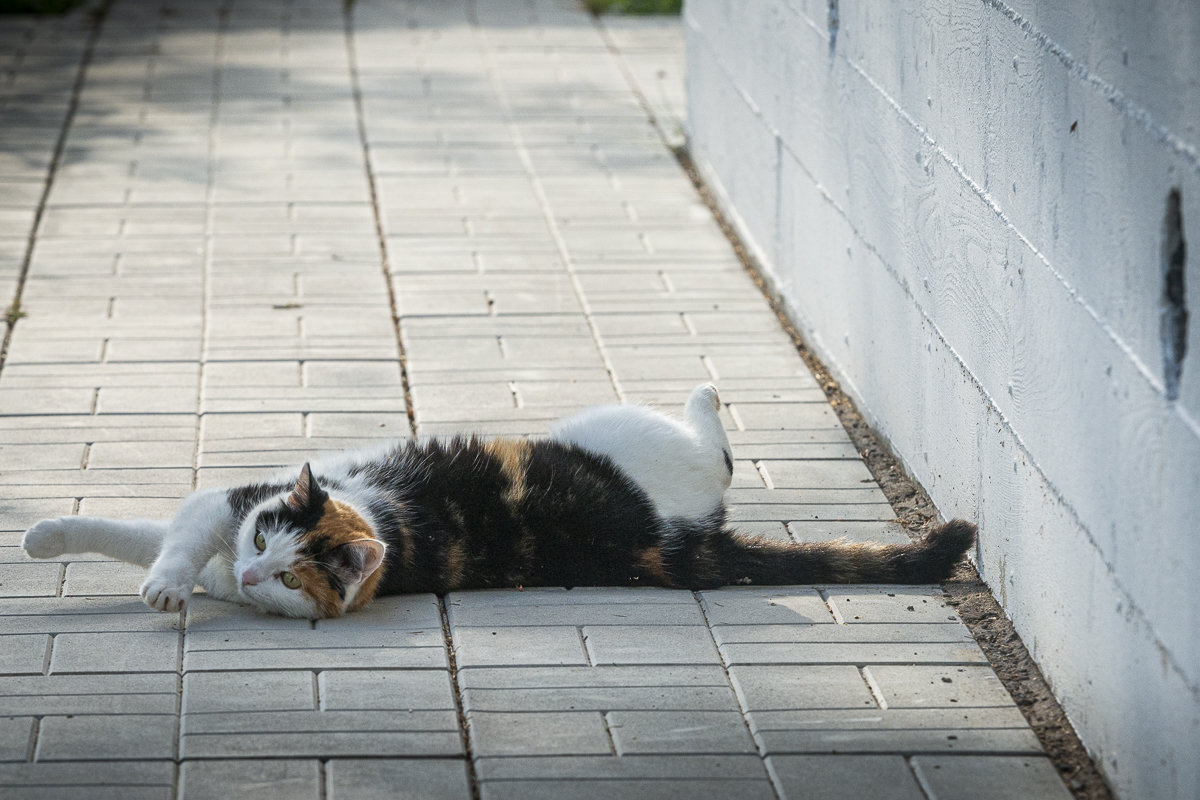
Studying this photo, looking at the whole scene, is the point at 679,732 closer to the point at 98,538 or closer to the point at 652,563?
the point at 652,563

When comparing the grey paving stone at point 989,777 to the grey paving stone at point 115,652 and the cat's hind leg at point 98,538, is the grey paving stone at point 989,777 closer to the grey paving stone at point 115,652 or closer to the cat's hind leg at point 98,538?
the grey paving stone at point 115,652

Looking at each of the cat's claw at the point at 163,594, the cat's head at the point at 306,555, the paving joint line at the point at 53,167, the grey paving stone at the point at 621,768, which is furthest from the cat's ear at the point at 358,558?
the paving joint line at the point at 53,167

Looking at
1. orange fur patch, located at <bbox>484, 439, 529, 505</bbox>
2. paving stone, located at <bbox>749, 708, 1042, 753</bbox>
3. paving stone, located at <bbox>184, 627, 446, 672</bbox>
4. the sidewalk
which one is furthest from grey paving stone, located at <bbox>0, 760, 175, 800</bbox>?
paving stone, located at <bbox>749, 708, 1042, 753</bbox>

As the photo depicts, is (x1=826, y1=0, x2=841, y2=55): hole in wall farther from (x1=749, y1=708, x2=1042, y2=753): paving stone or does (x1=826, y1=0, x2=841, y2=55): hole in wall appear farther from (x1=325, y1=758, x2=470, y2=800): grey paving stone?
(x1=325, y1=758, x2=470, y2=800): grey paving stone

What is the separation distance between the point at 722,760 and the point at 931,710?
56 centimetres

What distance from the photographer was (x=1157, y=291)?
2863 millimetres

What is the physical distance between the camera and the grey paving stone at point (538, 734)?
3154mm

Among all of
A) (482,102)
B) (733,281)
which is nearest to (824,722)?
(733,281)

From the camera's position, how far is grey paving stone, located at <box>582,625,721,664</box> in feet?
11.8

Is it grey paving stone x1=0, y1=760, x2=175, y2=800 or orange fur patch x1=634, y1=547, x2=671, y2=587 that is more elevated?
grey paving stone x1=0, y1=760, x2=175, y2=800

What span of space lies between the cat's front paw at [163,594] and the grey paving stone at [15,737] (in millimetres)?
468

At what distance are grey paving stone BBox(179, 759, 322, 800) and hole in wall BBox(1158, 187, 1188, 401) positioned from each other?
1.90 meters

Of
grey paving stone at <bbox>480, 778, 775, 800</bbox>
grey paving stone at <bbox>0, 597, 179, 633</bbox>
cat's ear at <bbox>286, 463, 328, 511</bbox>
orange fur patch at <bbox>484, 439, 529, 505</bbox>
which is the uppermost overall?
cat's ear at <bbox>286, 463, 328, 511</bbox>

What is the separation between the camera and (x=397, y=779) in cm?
303
